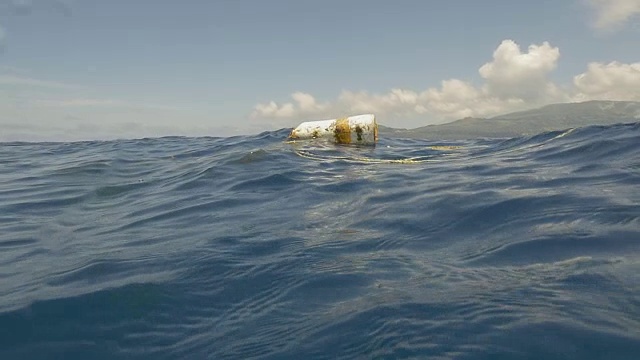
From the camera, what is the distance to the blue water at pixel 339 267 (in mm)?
3928

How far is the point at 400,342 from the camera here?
3.76m

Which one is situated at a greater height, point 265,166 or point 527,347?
point 265,166

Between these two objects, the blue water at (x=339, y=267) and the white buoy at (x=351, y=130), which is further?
the white buoy at (x=351, y=130)

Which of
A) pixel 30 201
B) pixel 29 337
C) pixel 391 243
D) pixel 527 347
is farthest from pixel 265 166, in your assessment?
pixel 527 347

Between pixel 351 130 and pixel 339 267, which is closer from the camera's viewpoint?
pixel 339 267

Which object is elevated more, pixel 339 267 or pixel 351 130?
pixel 351 130

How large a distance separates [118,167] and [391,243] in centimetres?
1193

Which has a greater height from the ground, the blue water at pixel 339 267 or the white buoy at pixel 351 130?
the white buoy at pixel 351 130

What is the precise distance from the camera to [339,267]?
5.57 m

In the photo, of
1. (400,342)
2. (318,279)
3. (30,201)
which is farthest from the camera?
(30,201)

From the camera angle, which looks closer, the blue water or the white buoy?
the blue water

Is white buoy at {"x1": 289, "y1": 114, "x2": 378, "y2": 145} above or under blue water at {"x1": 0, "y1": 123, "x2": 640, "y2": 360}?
above

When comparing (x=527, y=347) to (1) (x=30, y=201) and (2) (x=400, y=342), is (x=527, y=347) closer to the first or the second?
(2) (x=400, y=342)

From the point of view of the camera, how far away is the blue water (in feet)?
12.9
